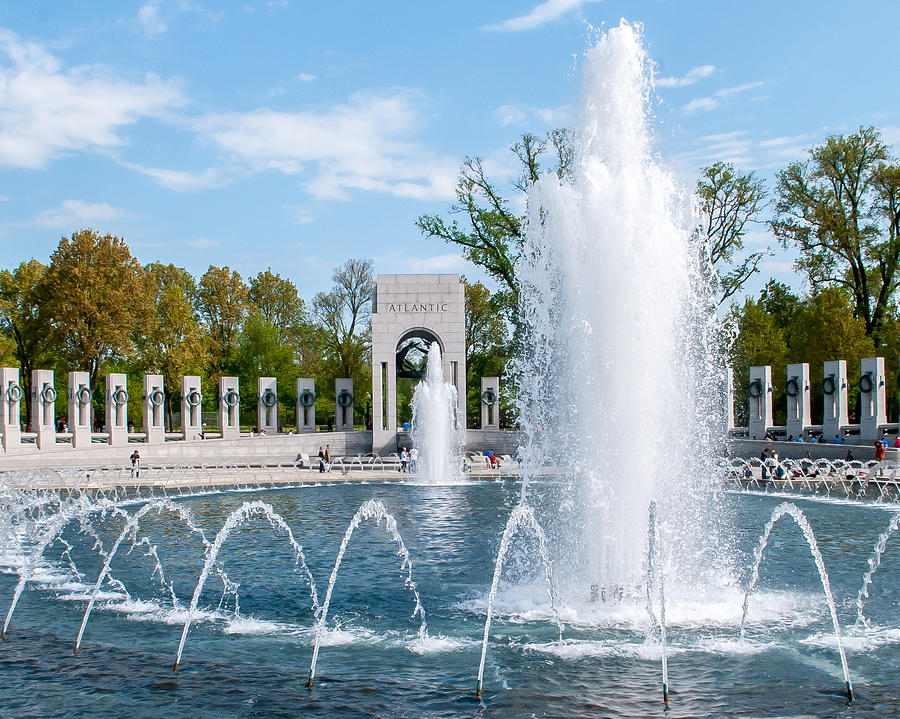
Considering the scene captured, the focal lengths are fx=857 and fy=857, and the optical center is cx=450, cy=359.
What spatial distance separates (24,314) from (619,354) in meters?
36.9

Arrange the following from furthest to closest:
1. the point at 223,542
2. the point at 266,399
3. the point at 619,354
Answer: the point at 266,399 → the point at 223,542 → the point at 619,354

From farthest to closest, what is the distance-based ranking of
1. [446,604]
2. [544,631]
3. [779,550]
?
1. [779,550]
2. [446,604]
3. [544,631]

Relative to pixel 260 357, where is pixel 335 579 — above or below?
below

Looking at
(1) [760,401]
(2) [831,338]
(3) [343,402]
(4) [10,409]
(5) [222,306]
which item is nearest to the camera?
(4) [10,409]

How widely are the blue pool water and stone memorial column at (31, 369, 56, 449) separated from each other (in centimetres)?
1720

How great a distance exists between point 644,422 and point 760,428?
25.3 metres

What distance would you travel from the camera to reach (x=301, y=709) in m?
7.15

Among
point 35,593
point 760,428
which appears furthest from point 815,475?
point 35,593

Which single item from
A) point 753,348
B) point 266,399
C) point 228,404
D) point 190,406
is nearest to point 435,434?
point 228,404

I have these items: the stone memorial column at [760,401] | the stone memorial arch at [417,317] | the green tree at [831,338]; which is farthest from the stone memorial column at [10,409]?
the green tree at [831,338]

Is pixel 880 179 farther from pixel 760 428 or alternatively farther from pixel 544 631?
pixel 544 631

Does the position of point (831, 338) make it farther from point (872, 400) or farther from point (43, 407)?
point (43, 407)

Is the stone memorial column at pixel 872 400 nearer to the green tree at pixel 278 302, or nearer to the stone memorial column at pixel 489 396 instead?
the stone memorial column at pixel 489 396

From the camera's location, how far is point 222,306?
52.4 meters
